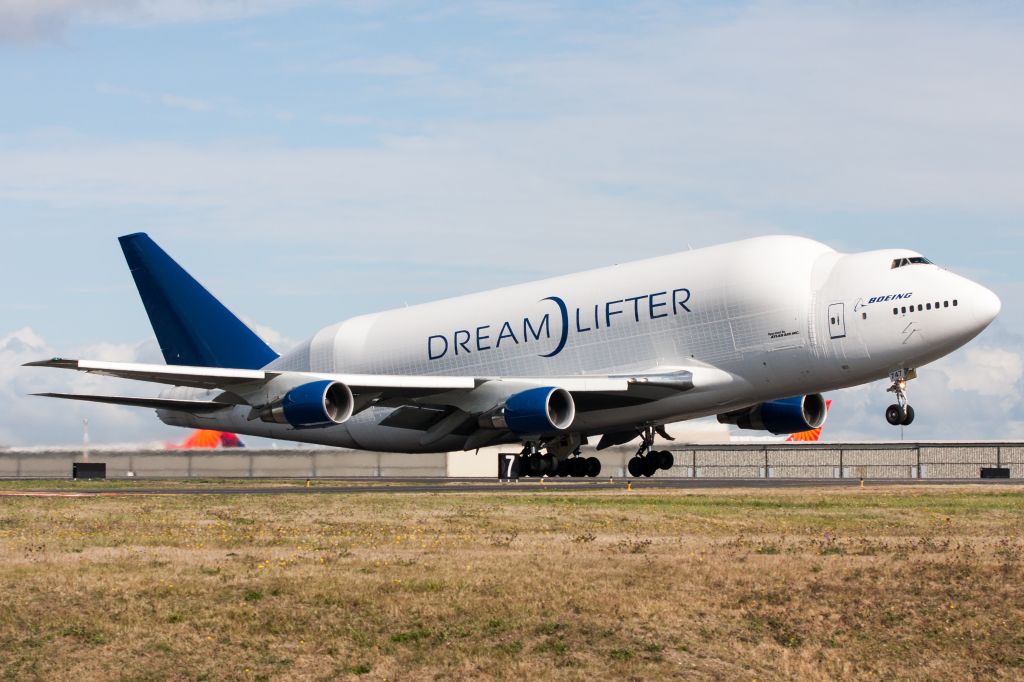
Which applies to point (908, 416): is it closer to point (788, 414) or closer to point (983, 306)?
point (983, 306)

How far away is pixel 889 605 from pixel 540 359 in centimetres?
2498

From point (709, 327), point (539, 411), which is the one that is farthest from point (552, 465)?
point (709, 327)

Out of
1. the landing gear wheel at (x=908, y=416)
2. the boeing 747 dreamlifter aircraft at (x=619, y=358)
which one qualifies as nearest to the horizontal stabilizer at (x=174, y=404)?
the boeing 747 dreamlifter aircraft at (x=619, y=358)

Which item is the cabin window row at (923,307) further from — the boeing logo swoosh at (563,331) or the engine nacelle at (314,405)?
the engine nacelle at (314,405)

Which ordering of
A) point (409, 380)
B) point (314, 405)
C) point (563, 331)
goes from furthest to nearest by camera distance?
point (563, 331) → point (409, 380) → point (314, 405)

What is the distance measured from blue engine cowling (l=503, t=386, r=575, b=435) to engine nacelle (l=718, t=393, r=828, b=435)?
8838 millimetres

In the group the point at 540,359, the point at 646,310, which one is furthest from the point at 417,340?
the point at 646,310

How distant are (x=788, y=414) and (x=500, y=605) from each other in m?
28.4

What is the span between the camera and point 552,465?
4750 cm

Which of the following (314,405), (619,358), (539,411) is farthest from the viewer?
(619,358)

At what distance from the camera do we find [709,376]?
42656mm

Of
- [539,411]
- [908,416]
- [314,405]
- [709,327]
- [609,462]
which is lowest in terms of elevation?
[609,462]

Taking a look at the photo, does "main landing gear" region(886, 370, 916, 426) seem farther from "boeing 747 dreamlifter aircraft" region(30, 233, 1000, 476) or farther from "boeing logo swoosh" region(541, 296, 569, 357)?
"boeing logo swoosh" region(541, 296, 569, 357)

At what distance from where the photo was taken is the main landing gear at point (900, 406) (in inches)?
1553
